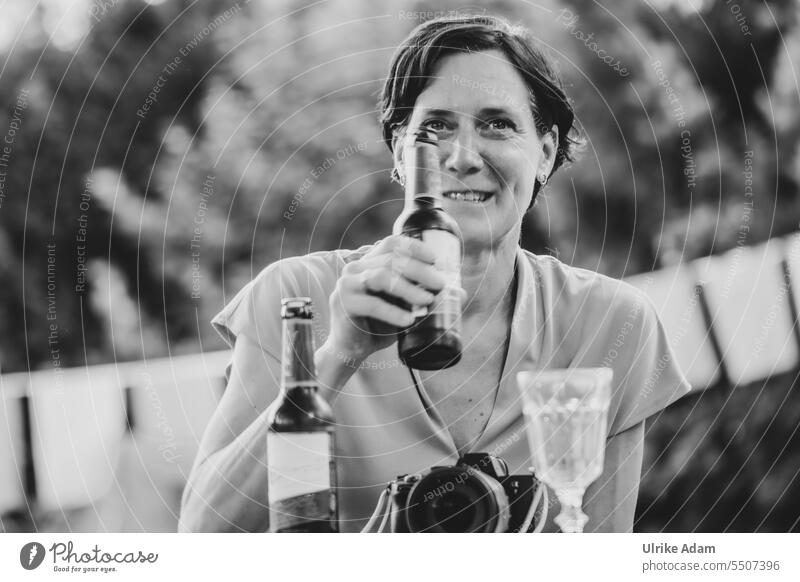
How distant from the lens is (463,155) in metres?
1.04

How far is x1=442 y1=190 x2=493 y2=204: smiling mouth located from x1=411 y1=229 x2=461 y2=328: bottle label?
7 centimetres

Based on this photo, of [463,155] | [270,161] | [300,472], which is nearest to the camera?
[300,472]

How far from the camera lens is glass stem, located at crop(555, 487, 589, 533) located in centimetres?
105

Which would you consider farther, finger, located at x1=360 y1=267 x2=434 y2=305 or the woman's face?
the woman's face

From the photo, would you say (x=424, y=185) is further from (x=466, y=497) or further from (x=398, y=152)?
(x=466, y=497)

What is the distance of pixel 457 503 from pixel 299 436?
198mm

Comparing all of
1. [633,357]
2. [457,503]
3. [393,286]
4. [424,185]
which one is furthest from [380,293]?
[633,357]

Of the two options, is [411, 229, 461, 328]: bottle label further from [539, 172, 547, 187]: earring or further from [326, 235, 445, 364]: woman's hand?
[539, 172, 547, 187]: earring

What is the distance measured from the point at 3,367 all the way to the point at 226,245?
1.09 feet

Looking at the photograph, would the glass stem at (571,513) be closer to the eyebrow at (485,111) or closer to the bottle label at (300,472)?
the bottle label at (300,472)

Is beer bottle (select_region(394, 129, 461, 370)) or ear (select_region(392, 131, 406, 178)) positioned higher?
ear (select_region(392, 131, 406, 178))

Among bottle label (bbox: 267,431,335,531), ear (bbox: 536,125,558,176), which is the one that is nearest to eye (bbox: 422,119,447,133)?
ear (bbox: 536,125,558,176)

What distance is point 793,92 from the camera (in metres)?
1.20

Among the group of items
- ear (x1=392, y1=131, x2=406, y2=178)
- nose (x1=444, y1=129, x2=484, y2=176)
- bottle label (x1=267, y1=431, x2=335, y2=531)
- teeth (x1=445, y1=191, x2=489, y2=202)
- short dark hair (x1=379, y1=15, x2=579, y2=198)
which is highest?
short dark hair (x1=379, y1=15, x2=579, y2=198)
